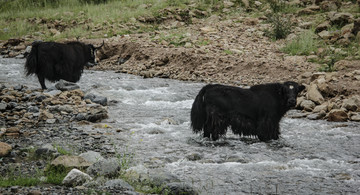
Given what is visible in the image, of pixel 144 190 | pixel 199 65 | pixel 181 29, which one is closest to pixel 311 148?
pixel 144 190

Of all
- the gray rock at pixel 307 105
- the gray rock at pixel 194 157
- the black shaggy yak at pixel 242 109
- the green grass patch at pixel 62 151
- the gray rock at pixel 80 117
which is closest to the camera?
the green grass patch at pixel 62 151

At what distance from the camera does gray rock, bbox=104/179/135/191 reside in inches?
139

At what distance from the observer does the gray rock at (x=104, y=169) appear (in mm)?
3879

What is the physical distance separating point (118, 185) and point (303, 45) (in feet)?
33.1

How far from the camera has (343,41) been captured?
1183 cm

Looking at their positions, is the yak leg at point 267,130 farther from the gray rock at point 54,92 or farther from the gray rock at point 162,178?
the gray rock at point 54,92

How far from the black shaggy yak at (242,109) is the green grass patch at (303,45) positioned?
618 cm

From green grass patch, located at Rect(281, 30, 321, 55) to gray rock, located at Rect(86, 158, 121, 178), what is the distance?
938 cm

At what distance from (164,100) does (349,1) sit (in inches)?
449

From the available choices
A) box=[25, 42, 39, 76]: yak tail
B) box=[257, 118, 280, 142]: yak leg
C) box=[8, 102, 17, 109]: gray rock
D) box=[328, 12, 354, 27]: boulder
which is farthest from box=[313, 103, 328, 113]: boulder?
box=[25, 42, 39, 76]: yak tail

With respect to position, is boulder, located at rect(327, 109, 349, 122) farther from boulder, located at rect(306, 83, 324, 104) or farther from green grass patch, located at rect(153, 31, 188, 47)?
green grass patch, located at rect(153, 31, 188, 47)

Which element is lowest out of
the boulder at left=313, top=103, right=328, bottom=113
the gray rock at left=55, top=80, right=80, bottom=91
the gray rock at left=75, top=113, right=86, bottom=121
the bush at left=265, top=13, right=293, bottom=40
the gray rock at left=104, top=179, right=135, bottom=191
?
the boulder at left=313, top=103, right=328, bottom=113

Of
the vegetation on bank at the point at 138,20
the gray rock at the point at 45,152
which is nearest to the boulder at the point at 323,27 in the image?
the vegetation on bank at the point at 138,20

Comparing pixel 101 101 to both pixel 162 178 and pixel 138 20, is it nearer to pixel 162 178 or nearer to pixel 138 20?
pixel 162 178
